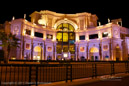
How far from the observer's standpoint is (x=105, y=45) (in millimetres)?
47031

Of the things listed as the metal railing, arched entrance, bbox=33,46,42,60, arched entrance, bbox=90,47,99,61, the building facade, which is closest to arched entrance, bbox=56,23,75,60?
the building facade

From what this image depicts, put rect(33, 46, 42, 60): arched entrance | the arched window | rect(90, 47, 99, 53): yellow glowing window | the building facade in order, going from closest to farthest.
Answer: the building facade → rect(33, 46, 42, 60): arched entrance → rect(90, 47, 99, 53): yellow glowing window → the arched window

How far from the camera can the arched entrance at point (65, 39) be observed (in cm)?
5609

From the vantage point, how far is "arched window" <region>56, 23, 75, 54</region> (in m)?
56.6

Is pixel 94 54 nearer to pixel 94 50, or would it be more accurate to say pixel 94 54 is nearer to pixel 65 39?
pixel 94 50

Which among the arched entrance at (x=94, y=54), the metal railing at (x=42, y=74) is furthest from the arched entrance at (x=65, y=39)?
the metal railing at (x=42, y=74)

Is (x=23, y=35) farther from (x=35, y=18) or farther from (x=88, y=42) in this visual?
(x=88, y=42)

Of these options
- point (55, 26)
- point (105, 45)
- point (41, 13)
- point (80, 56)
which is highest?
point (41, 13)

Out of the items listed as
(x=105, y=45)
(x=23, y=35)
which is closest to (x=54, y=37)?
(x=23, y=35)

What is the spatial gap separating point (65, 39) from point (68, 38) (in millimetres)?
1485

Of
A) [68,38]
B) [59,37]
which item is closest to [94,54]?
[68,38]

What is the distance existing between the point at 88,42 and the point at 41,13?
23992mm

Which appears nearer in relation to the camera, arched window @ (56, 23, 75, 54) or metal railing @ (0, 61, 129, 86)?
metal railing @ (0, 61, 129, 86)

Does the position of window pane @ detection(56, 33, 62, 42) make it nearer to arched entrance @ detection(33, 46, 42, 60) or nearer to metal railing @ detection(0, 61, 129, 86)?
arched entrance @ detection(33, 46, 42, 60)
